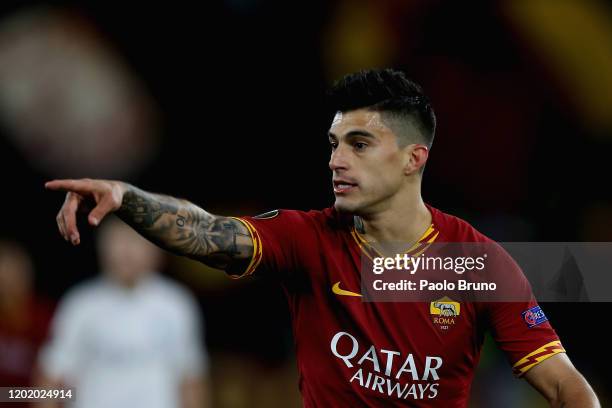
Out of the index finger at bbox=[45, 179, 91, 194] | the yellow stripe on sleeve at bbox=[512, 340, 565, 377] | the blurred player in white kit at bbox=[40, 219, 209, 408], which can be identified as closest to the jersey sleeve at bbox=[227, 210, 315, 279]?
the index finger at bbox=[45, 179, 91, 194]

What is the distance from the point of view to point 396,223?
14.2 feet

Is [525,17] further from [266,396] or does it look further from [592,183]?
[266,396]

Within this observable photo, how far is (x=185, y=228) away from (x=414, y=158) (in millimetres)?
1193

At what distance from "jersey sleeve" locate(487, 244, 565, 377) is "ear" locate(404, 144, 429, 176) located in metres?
0.58

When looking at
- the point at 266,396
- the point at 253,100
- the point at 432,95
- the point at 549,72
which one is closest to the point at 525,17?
the point at 549,72

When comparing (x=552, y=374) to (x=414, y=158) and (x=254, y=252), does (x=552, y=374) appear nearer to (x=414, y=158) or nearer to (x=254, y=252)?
(x=414, y=158)

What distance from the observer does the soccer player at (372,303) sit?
13.4ft

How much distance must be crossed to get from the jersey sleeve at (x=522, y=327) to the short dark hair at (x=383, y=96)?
2.59 feet

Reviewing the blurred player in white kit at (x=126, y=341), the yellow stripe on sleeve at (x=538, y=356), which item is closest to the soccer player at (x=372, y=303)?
the yellow stripe on sleeve at (x=538, y=356)

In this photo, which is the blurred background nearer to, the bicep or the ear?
the ear

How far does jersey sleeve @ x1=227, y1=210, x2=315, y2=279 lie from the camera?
158 inches

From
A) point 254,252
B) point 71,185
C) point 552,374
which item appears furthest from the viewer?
point 552,374

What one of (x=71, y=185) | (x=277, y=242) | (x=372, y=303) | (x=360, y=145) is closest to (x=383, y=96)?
(x=360, y=145)

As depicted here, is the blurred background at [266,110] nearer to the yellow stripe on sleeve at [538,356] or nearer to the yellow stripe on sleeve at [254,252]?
the yellow stripe on sleeve at [538,356]
